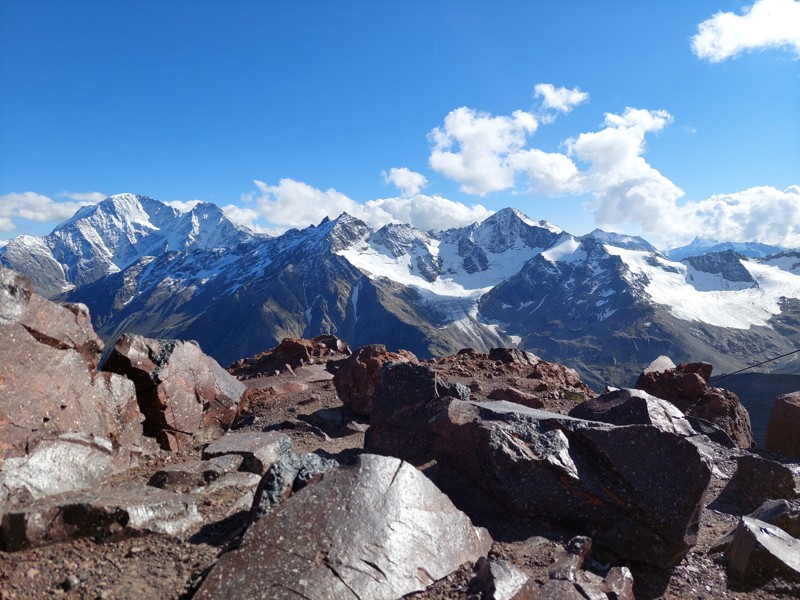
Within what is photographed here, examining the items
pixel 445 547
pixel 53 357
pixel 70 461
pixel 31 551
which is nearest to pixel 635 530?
pixel 445 547

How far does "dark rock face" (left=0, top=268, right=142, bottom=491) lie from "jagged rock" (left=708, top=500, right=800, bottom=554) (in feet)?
48.7

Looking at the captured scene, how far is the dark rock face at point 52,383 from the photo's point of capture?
11.4 meters

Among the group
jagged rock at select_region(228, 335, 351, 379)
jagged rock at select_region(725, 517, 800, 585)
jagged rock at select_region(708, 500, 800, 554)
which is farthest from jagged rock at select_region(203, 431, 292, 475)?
jagged rock at select_region(228, 335, 351, 379)

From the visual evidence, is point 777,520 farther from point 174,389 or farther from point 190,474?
point 174,389

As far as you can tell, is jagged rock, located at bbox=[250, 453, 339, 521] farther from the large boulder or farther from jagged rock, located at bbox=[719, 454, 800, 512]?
jagged rock, located at bbox=[719, 454, 800, 512]

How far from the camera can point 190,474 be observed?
1186 cm

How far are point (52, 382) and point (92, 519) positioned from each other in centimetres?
521

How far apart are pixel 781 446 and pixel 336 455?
18839 millimetres

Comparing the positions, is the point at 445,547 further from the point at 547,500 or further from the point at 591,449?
the point at 591,449

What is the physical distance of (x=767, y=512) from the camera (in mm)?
12719

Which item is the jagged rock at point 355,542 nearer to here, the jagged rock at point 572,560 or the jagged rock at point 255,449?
the jagged rock at point 572,560

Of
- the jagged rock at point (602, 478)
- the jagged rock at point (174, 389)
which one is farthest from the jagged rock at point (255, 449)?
the jagged rock at point (602, 478)

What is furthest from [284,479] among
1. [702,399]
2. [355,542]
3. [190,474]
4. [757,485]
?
[702,399]

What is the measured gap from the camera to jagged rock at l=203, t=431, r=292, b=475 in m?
13.2
